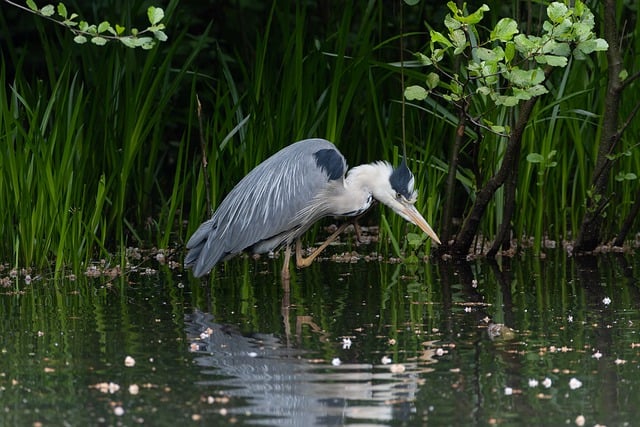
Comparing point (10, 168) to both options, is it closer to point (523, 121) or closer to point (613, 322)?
point (523, 121)

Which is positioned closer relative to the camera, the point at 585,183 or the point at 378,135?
the point at 585,183

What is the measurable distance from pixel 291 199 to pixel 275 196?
0.10 metres

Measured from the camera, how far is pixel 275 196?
24.8ft

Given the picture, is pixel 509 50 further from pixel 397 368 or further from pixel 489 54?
pixel 397 368

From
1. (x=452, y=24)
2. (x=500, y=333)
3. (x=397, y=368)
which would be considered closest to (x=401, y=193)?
(x=452, y=24)

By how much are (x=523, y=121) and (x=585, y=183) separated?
3.55ft

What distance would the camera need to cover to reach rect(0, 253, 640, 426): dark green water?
4383 mm

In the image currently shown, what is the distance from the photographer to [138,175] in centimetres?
870

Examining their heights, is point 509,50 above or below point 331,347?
above

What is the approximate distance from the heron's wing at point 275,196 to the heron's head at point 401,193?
302 mm

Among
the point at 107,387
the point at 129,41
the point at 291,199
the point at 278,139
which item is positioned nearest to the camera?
the point at 107,387

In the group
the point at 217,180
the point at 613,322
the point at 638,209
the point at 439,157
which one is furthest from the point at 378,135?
the point at 613,322

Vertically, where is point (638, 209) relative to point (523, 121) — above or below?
below

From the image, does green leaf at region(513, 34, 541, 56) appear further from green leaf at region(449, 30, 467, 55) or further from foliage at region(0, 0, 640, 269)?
foliage at region(0, 0, 640, 269)
